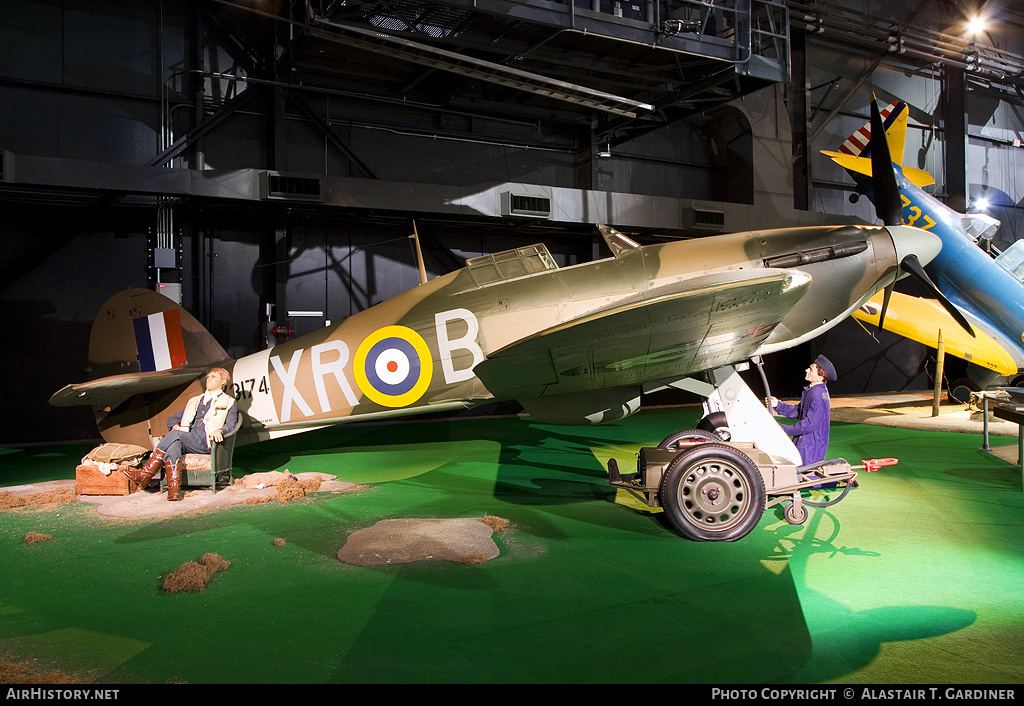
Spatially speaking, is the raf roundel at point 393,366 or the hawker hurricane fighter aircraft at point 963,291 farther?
the hawker hurricane fighter aircraft at point 963,291

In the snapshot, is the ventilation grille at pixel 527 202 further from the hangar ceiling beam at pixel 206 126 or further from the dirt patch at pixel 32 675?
the dirt patch at pixel 32 675

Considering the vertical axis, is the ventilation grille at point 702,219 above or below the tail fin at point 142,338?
above

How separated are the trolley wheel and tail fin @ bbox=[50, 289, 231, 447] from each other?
528cm

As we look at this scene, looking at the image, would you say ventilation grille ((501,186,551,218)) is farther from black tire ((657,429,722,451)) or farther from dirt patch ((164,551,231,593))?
dirt patch ((164,551,231,593))

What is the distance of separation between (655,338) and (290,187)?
22.6 ft

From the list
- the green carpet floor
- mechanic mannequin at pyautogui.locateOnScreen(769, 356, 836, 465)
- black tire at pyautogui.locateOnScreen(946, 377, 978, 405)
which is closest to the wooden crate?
the green carpet floor

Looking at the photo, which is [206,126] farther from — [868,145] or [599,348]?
[868,145]

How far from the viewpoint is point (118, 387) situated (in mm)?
5688

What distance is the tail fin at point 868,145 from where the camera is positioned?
11498 mm

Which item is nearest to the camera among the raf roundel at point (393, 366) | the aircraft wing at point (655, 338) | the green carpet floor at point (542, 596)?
the green carpet floor at point (542, 596)

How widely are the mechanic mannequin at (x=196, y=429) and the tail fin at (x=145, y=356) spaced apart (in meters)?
0.58

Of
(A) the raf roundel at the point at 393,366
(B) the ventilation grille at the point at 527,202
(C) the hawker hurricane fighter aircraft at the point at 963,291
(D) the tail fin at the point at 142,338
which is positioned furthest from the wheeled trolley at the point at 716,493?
(C) the hawker hurricane fighter aircraft at the point at 963,291

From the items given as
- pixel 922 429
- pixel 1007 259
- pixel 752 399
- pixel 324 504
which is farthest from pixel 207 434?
pixel 1007 259

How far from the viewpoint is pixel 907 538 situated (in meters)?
4.30
